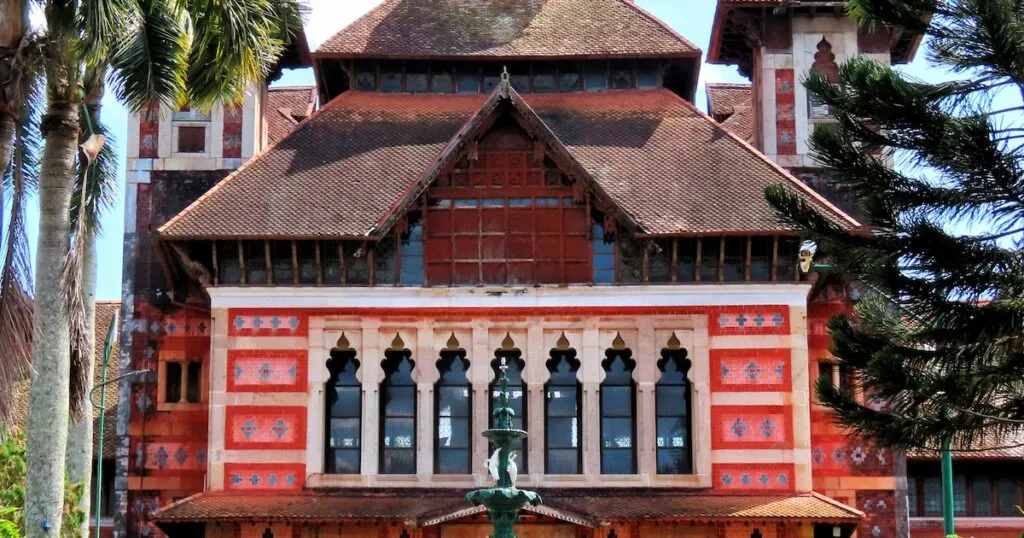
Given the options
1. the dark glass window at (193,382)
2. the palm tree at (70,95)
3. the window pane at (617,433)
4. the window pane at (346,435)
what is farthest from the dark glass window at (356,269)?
the palm tree at (70,95)

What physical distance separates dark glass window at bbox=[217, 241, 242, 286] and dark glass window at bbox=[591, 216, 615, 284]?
6.96 m

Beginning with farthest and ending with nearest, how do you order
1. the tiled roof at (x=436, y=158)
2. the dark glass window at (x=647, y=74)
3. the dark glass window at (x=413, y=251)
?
1. the dark glass window at (x=647, y=74)
2. the dark glass window at (x=413, y=251)
3. the tiled roof at (x=436, y=158)

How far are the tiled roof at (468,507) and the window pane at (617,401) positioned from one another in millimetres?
1705

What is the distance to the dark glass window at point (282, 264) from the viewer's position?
35.7m

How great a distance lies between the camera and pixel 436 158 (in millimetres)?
35500

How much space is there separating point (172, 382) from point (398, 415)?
5395 mm

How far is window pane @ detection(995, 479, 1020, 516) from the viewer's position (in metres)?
41.9

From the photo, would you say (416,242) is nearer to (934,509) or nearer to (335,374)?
(335,374)

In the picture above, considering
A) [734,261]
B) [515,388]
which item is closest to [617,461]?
[515,388]

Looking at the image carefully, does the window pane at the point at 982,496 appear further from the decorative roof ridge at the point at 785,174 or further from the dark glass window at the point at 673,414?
the dark glass window at the point at 673,414

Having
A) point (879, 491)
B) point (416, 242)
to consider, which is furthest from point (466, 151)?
point (879, 491)

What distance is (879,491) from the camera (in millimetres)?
36969

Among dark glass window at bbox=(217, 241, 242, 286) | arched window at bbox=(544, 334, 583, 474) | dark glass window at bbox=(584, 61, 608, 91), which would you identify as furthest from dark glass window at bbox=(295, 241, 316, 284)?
dark glass window at bbox=(584, 61, 608, 91)

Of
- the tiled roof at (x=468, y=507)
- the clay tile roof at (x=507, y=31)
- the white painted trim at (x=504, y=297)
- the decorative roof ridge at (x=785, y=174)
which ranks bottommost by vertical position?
the tiled roof at (x=468, y=507)
